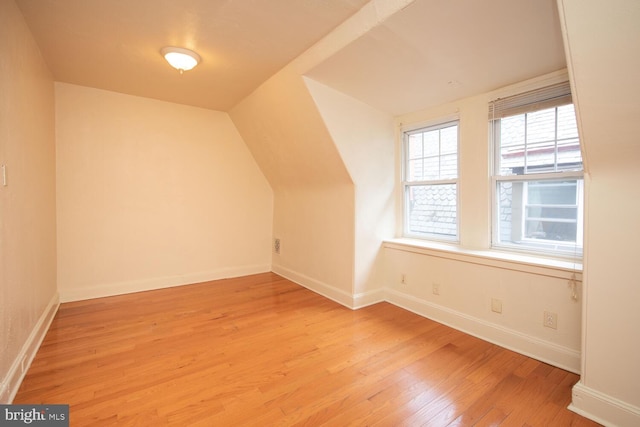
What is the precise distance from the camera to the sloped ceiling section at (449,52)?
168cm

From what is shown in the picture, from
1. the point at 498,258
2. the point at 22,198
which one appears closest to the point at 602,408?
the point at 498,258

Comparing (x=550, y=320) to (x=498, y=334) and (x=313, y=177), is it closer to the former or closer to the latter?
(x=498, y=334)

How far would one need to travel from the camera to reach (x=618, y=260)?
1558 millimetres

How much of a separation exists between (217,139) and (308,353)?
320cm

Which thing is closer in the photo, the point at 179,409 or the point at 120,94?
the point at 179,409

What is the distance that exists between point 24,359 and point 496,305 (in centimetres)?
349

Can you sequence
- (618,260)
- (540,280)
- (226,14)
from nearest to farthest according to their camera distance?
(618,260) → (226,14) → (540,280)

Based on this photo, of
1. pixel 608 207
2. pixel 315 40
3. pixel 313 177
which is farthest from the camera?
pixel 313 177

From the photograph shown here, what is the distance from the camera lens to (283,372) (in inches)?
78.7

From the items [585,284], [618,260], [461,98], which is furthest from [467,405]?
[461,98]

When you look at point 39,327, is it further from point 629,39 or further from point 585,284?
point 629,39

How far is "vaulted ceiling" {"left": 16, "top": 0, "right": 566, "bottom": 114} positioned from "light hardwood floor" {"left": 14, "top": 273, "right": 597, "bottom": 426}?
87.3 inches

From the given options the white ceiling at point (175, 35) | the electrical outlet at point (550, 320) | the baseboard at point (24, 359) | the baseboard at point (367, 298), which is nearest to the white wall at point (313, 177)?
the baseboard at point (367, 298)

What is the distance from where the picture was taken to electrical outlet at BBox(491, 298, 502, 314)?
7.84ft
